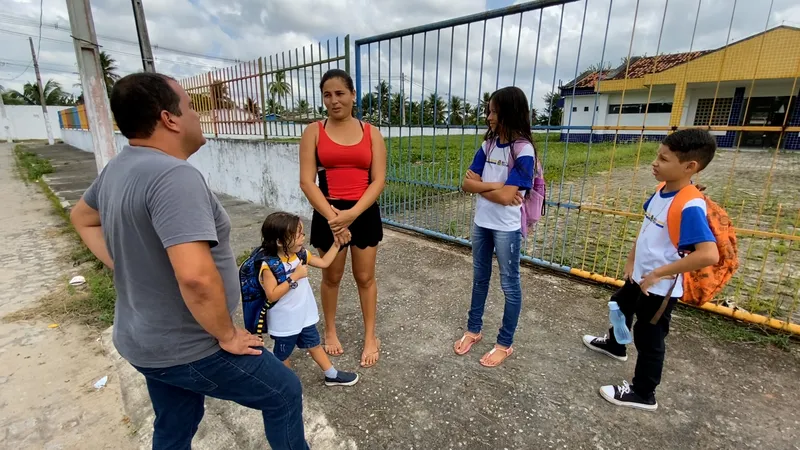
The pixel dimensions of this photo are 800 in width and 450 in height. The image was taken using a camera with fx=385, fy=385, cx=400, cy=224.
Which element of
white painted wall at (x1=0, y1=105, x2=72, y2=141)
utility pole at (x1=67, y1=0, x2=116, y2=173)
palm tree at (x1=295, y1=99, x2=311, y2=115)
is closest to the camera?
utility pole at (x1=67, y1=0, x2=116, y2=173)

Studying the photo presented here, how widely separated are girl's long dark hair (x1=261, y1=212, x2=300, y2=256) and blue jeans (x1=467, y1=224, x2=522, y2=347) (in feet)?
3.63

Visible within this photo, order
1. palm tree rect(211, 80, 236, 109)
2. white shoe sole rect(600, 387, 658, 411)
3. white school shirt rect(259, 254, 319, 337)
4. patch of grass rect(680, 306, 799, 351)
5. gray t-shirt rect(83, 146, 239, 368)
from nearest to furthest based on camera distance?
gray t-shirt rect(83, 146, 239, 368) → white school shirt rect(259, 254, 319, 337) → white shoe sole rect(600, 387, 658, 411) → patch of grass rect(680, 306, 799, 351) → palm tree rect(211, 80, 236, 109)

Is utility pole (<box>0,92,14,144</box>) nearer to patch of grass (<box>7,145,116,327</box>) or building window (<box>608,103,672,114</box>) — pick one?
A: patch of grass (<box>7,145,116,327</box>)

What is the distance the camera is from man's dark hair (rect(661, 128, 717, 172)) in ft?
5.36

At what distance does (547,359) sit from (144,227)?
88.7 inches

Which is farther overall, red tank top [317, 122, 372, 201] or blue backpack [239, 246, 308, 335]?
red tank top [317, 122, 372, 201]

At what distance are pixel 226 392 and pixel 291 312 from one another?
1.97 feet

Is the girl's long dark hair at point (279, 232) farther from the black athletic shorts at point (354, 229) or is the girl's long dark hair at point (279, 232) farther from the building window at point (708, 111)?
the building window at point (708, 111)

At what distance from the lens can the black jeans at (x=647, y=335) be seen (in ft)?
5.99

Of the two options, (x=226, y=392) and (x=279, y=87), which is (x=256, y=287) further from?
(x=279, y=87)

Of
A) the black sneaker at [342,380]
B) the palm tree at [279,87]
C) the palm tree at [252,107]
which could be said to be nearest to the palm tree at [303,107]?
the palm tree at [279,87]

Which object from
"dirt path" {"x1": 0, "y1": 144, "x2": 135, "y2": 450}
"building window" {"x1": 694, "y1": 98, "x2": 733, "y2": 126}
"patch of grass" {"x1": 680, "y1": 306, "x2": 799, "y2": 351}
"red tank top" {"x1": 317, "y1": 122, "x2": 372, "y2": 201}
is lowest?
"dirt path" {"x1": 0, "y1": 144, "x2": 135, "y2": 450}

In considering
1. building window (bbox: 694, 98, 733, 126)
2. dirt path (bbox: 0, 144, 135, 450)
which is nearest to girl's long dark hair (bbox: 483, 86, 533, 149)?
building window (bbox: 694, 98, 733, 126)

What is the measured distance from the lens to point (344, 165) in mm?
2158
